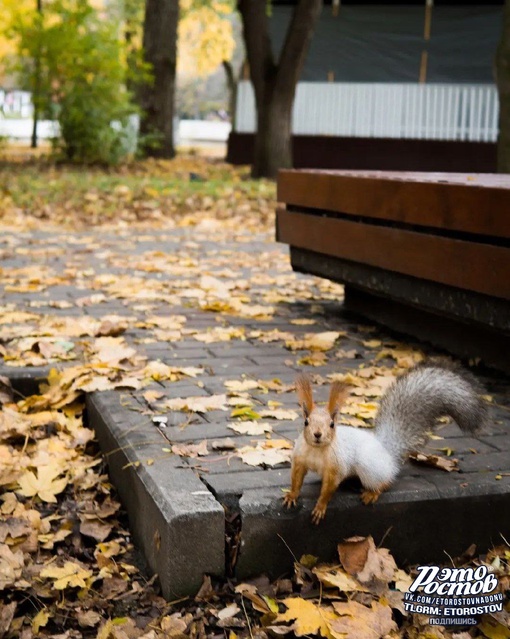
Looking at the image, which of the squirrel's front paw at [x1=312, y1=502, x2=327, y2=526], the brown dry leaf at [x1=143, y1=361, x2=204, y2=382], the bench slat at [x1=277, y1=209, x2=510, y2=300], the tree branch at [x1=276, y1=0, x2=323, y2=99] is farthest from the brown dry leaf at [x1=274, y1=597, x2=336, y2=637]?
the tree branch at [x1=276, y1=0, x2=323, y2=99]

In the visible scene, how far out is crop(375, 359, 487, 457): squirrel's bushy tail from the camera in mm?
3422

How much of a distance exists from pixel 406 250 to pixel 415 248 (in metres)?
0.10

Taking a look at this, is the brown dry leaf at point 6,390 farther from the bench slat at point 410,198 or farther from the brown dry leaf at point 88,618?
the bench slat at point 410,198

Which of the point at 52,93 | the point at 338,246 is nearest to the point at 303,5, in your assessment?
the point at 52,93

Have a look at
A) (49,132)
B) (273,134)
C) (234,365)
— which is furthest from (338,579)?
(49,132)

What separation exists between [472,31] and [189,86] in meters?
50.1

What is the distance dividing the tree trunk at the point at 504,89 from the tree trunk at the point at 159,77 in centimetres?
1115

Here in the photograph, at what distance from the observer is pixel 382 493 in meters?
3.28

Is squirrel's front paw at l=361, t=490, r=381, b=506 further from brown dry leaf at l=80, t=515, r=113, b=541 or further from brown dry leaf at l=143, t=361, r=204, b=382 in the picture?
brown dry leaf at l=143, t=361, r=204, b=382

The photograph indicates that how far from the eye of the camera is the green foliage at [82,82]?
18312 millimetres

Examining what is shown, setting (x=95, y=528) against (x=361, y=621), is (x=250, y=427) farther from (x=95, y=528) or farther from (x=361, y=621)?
(x=361, y=621)

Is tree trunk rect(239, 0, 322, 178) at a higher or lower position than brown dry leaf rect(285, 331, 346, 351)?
higher

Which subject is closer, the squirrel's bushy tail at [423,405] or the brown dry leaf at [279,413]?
the squirrel's bushy tail at [423,405]

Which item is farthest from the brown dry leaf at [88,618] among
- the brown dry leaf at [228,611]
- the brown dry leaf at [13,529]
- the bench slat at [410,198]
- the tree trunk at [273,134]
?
the tree trunk at [273,134]
